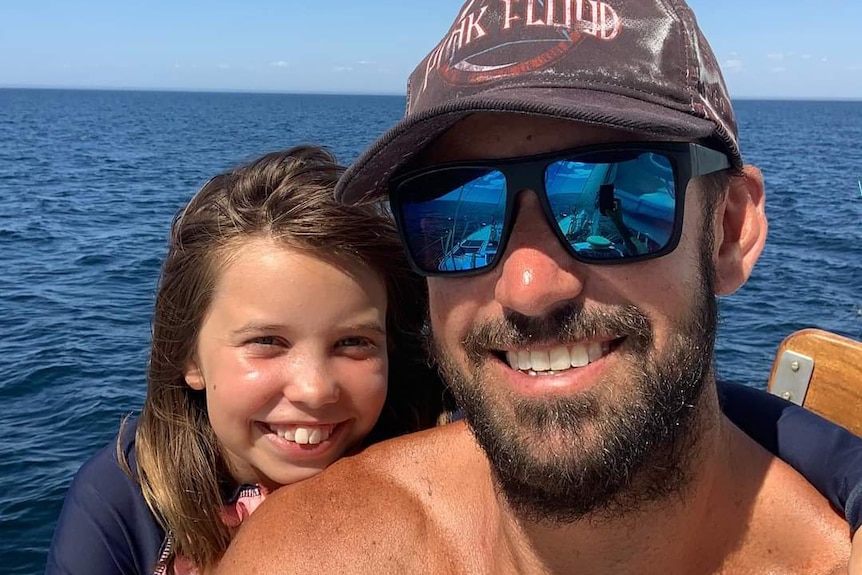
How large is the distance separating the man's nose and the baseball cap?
0.26m

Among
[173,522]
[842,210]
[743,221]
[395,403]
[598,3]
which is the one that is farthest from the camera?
[842,210]

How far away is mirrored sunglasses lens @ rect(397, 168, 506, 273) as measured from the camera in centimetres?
192

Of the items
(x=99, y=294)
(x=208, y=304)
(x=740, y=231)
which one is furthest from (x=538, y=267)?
(x=99, y=294)

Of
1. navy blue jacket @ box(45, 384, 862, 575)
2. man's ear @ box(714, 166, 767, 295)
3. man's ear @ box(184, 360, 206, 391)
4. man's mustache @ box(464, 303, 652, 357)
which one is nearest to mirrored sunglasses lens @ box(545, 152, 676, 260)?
man's mustache @ box(464, 303, 652, 357)

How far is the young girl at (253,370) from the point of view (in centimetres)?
276

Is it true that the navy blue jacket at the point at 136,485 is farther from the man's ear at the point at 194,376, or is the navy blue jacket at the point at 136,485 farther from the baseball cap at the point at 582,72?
the baseball cap at the point at 582,72

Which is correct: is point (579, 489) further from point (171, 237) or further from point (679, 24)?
point (171, 237)

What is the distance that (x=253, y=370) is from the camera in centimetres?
275

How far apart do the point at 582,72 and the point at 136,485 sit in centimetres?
230

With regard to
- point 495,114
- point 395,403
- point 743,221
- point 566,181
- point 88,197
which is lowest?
point 88,197

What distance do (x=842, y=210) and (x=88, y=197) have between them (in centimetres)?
2967

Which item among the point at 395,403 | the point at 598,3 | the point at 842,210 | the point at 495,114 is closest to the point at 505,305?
the point at 495,114

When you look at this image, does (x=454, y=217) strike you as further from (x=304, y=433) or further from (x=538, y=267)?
(x=304, y=433)

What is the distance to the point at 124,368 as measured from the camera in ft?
40.5
